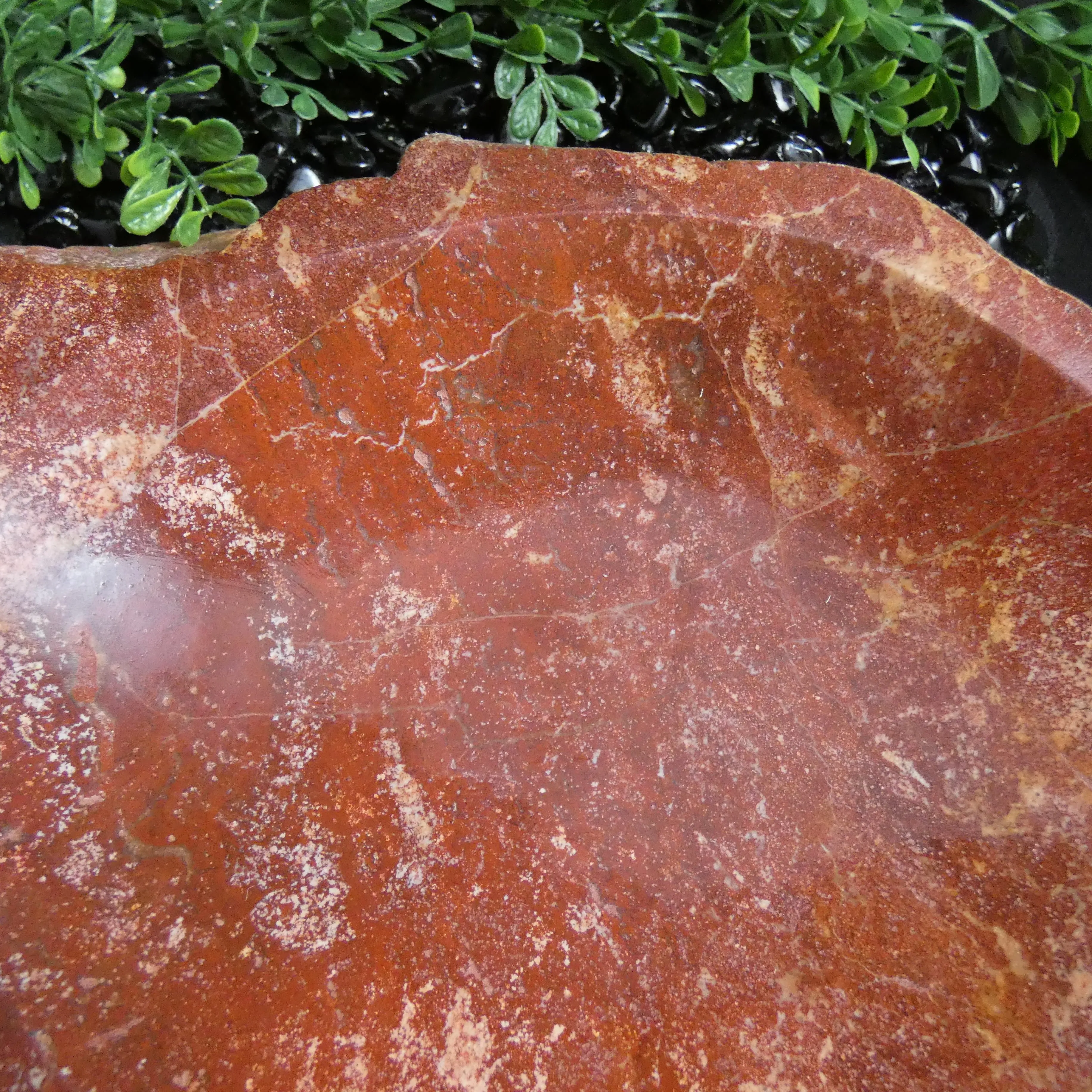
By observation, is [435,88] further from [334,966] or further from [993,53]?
[334,966]

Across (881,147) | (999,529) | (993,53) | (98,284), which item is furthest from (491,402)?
(993,53)

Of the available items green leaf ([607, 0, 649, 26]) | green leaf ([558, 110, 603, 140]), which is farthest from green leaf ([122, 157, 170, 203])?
green leaf ([607, 0, 649, 26])

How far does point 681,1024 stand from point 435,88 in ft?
5.49

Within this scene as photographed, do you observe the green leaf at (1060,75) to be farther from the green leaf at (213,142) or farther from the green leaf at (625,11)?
the green leaf at (213,142)

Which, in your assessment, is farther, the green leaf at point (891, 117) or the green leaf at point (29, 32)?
the green leaf at point (891, 117)

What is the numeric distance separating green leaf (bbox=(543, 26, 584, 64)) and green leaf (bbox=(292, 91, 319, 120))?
436 mm

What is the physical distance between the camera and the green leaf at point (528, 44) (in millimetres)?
1388

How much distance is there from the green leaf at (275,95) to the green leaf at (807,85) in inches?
37.0

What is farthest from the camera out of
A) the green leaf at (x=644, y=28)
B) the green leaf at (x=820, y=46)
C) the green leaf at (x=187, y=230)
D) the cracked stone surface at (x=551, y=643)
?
the green leaf at (x=644, y=28)

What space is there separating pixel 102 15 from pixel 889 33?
1.33 meters

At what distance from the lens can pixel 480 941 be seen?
3.92 ft

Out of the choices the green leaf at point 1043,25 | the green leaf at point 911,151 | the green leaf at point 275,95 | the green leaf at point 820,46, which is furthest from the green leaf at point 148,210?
→ the green leaf at point 1043,25

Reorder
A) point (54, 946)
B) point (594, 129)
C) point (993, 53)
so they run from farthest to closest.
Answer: point (993, 53) < point (594, 129) < point (54, 946)

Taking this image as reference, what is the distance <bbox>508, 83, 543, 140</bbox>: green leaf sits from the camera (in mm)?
1546
